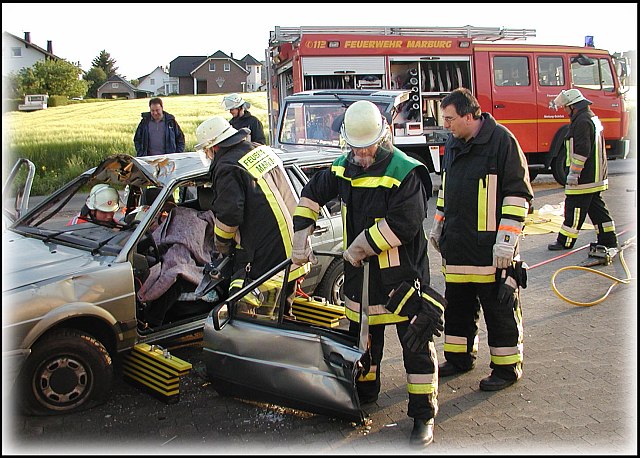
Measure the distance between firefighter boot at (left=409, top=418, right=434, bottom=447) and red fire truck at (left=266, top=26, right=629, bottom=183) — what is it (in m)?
8.35

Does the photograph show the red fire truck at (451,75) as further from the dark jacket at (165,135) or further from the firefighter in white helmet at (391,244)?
the firefighter in white helmet at (391,244)

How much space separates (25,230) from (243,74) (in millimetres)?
68509

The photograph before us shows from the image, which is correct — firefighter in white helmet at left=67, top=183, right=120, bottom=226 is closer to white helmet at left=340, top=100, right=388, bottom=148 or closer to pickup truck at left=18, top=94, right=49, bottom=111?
white helmet at left=340, top=100, right=388, bottom=148

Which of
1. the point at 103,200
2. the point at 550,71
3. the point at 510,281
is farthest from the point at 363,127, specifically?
the point at 550,71

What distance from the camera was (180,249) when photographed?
16.3 feet

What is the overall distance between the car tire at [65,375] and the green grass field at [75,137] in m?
8.30

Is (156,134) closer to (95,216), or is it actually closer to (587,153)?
(95,216)

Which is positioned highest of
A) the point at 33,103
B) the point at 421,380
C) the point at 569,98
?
the point at 33,103

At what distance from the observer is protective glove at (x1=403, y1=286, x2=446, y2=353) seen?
11.7 ft

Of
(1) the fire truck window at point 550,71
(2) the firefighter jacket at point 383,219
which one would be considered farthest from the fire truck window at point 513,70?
(2) the firefighter jacket at point 383,219

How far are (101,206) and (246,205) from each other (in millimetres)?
1290

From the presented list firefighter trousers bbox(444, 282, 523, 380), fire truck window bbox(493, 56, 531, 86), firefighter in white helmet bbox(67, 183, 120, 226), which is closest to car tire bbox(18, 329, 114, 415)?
firefighter in white helmet bbox(67, 183, 120, 226)

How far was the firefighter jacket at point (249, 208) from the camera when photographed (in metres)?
4.19

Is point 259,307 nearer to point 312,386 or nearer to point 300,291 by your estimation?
point 312,386
